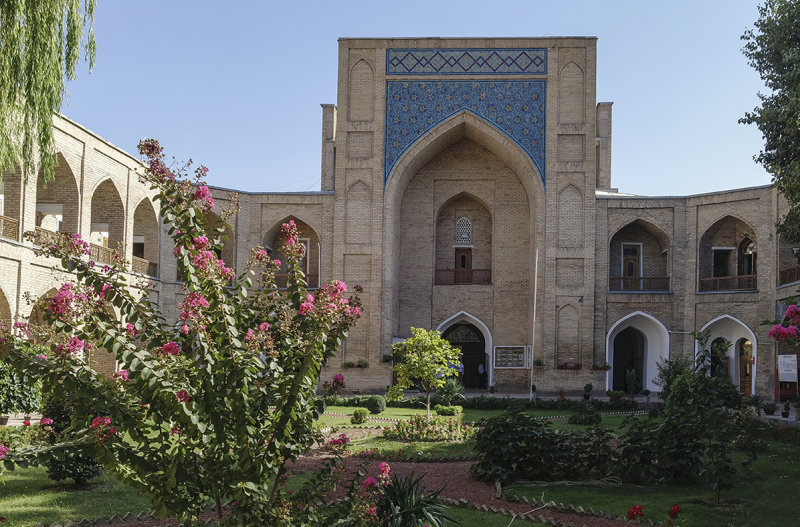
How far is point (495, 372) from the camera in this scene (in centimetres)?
2336

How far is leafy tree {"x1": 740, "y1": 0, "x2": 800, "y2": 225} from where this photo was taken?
42.3 feet

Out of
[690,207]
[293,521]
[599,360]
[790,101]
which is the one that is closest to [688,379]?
[293,521]

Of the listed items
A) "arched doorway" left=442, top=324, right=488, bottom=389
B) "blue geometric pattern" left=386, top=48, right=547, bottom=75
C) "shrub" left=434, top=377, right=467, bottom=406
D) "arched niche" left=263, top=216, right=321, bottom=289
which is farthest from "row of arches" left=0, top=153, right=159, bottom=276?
"arched doorway" left=442, top=324, right=488, bottom=389

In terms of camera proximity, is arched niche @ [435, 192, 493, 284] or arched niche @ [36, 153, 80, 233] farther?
arched niche @ [435, 192, 493, 284]

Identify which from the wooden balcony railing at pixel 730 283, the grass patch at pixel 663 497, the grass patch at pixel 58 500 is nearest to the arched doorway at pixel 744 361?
the wooden balcony railing at pixel 730 283

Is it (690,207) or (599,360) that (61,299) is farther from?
(690,207)

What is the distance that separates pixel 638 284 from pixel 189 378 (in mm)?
21370

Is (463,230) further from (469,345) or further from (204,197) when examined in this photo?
(204,197)

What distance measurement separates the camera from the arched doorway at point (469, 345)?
25.1 metres

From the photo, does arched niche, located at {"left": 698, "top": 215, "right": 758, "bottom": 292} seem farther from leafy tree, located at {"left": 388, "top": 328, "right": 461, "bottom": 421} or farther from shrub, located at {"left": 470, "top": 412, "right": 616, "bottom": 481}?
shrub, located at {"left": 470, "top": 412, "right": 616, "bottom": 481}

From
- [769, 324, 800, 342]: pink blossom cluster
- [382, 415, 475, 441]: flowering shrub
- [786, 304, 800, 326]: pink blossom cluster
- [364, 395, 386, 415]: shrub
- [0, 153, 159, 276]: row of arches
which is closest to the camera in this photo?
[769, 324, 800, 342]: pink blossom cluster

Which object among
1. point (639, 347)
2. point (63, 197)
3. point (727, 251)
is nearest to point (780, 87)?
point (727, 251)

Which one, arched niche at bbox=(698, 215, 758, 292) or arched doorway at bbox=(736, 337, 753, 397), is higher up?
arched niche at bbox=(698, 215, 758, 292)

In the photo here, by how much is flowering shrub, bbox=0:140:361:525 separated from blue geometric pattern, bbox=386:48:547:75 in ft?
66.4
